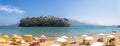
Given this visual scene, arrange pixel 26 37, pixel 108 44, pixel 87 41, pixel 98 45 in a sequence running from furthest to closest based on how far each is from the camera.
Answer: pixel 26 37 → pixel 87 41 → pixel 108 44 → pixel 98 45

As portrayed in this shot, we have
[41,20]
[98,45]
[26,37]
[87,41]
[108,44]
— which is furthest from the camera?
[41,20]

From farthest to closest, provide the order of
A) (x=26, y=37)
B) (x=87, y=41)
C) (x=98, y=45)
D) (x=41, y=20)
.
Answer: (x=41, y=20) < (x=26, y=37) < (x=87, y=41) < (x=98, y=45)

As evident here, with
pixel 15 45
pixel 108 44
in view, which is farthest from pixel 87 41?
pixel 15 45

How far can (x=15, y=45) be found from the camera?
20.4 metres

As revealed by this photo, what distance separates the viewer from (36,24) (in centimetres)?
12106

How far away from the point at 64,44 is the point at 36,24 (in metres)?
104

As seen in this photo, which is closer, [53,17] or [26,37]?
[26,37]

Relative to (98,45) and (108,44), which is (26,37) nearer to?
(108,44)

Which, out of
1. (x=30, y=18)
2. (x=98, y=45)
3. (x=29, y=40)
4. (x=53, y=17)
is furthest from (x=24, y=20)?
(x=98, y=45)

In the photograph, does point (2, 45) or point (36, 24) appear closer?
point (2, 45)

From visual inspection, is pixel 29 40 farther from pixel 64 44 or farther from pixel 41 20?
pixel 41 20

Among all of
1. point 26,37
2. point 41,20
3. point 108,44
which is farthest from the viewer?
point 41,20

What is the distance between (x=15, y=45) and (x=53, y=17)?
101 meters

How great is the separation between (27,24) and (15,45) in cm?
10193
